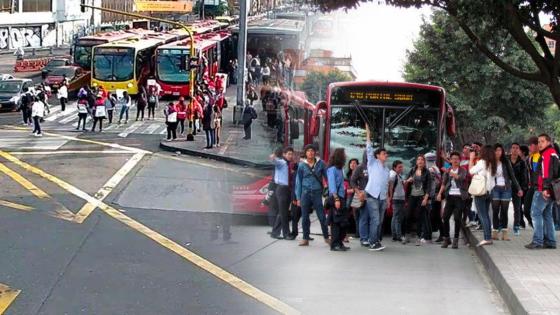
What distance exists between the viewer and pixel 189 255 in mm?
11500

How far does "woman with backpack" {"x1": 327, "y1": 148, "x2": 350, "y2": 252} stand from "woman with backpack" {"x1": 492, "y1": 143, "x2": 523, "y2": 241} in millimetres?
2169

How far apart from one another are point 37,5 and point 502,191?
236 feet

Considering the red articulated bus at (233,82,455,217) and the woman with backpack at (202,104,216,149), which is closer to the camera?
the red articulated bus at (233,82,455,217)

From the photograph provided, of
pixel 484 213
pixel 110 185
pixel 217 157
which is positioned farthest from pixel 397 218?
pixel 217 157

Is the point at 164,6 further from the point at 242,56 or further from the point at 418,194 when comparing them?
the point at 418,194

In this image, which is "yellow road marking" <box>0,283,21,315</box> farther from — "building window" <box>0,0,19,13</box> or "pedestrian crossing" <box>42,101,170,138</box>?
"building window" <box>0,0,19,13</box>

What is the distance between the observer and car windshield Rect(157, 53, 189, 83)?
40.1 m

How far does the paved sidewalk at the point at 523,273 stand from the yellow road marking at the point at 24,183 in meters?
8.10

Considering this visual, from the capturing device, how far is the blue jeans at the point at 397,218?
1336cm

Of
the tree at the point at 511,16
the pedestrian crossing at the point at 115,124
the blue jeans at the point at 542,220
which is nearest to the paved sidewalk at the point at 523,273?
the blue jeans at the point at 542,220

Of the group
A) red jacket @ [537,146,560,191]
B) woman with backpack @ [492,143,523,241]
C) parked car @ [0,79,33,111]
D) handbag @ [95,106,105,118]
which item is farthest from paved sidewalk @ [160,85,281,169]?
parked car @ [0,79,33,111]

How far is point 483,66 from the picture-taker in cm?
2989

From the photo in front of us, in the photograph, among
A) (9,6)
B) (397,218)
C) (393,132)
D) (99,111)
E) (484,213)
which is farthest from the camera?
(9,6)

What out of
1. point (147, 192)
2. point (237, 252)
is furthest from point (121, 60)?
point (237, 252)
